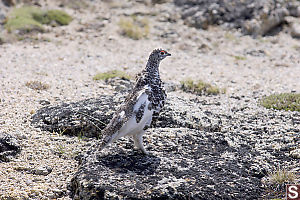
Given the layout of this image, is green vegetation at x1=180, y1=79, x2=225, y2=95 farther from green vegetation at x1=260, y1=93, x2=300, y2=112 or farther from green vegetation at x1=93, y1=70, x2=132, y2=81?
green vegetation at x1=93, y1=70, x2=132, y2=81

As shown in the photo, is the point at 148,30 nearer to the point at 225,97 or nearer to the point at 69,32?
the point at 69,32

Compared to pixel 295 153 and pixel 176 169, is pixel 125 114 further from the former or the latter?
pixel 295 153

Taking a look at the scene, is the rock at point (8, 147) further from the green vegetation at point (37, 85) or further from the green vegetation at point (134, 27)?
the green vegetation at point (134, 27)

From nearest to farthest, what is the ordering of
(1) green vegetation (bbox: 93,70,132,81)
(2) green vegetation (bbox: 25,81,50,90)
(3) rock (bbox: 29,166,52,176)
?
(3) rock (bbox: 29,166,52,176) < (2) green vegetation (bbox: 25,81,50,90) < (1) green vegetation (bbox: 93,70,132,81)

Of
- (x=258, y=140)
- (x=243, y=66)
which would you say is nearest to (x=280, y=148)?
(x=258, y=140)

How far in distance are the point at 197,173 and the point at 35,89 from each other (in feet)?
22.1

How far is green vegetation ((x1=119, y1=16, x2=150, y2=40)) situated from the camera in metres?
19.3

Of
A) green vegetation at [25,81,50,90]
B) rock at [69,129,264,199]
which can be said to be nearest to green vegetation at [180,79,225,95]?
green vegetation at [25,81,50,90]

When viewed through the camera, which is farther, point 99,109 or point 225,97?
point 225,97

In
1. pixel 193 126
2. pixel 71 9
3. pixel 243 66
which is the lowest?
pixel 243 66

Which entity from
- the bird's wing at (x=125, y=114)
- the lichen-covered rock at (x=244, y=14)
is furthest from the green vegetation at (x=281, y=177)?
the lichen-covered rock at (x=244, y=14)

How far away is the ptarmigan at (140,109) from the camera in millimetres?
6074

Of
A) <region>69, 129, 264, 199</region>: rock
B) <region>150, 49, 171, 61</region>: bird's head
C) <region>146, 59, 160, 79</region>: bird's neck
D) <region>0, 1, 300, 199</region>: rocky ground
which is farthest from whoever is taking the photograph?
<region>150, 49, 171, 61</region>: bird's head

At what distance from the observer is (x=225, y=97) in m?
12.4
